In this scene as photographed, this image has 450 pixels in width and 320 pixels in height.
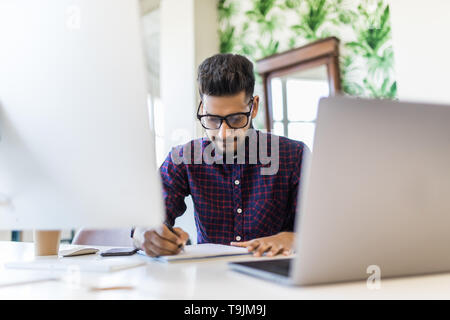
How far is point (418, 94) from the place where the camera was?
2229mm

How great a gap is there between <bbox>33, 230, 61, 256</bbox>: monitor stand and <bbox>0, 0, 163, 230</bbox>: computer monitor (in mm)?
250

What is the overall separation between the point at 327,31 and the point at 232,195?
198 centimetres

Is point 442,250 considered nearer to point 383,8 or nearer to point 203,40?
point 383,8

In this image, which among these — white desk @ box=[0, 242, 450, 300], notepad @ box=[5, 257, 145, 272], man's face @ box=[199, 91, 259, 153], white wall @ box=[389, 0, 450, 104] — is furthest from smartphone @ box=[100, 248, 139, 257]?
white wall @ box=[389, 0, 450, 104]

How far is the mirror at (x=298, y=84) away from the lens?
117 inches

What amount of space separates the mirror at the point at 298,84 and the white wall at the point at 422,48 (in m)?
0.60

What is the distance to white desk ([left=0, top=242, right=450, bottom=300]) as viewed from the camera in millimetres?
538

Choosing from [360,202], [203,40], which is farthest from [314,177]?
[203,40]

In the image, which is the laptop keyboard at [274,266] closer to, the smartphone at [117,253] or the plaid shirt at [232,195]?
the smartphone at [117,253]

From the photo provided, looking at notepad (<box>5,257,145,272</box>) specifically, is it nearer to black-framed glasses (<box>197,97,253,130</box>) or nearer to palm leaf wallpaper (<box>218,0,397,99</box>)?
black-framed glasses (<box>197,97,253,130</box>)

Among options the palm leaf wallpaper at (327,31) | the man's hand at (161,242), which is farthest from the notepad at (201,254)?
the palm leaf wallpaper at (327,31)

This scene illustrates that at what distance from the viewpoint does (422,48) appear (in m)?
2.20
